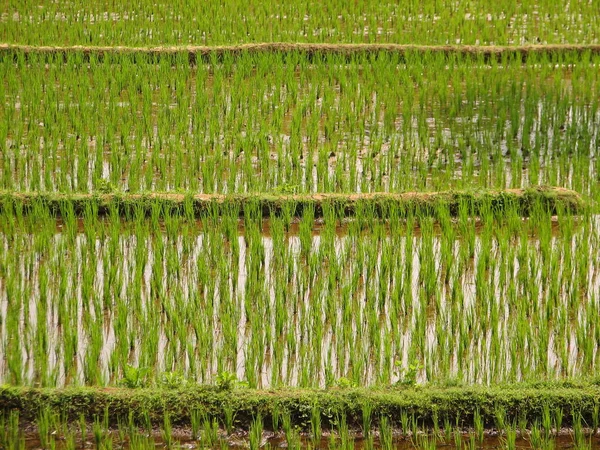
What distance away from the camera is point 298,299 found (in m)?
4.49

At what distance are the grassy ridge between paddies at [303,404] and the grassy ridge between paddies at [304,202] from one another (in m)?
1.74

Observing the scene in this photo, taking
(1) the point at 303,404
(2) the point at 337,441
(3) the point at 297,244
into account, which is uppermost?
(3) the point at 297,244

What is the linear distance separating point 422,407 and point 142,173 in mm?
2981

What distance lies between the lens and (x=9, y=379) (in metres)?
3.76

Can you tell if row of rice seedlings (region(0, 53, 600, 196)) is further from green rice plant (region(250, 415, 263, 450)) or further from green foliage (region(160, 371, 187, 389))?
green rice plant (region(250, 415, 263, 450))

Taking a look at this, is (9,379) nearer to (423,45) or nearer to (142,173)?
(142,173)

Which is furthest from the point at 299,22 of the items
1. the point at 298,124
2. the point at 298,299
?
the point at 298,299

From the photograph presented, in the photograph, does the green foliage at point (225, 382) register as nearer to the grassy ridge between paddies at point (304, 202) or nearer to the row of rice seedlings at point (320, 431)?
the row of rice seedlings at point (320, 431)

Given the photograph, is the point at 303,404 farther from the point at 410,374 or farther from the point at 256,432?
the point at 410,374

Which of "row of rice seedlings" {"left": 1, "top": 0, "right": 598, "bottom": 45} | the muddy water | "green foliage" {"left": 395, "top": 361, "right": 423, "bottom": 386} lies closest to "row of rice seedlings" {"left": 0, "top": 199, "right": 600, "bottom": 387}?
"green foliage" {"left": 395, "top": 361, "right": 423, "bottom": 386}

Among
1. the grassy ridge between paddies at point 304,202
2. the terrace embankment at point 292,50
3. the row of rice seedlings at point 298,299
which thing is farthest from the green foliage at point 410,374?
the terrace embankment at point 292,50

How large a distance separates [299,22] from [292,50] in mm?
1114

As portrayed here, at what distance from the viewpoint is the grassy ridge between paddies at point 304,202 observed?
5.18 metres

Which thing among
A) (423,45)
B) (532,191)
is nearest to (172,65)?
(423,45)
